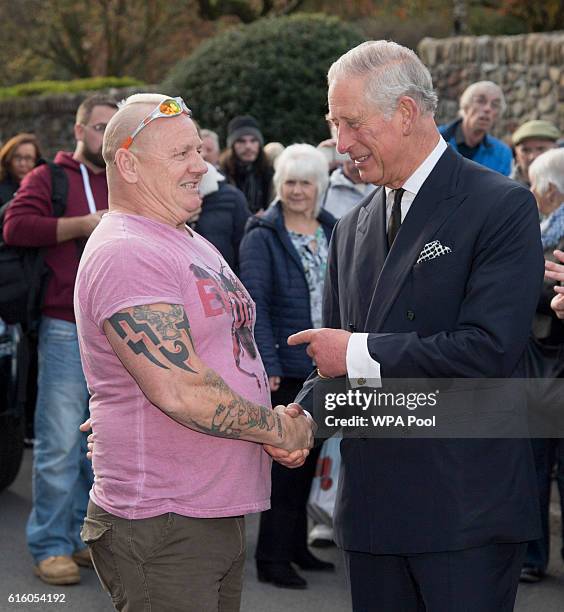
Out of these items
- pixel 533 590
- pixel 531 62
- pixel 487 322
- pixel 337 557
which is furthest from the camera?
pixel 531 62

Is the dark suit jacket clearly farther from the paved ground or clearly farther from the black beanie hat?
the black beanie hat

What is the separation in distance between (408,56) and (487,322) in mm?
815

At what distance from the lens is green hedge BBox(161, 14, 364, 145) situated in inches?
570

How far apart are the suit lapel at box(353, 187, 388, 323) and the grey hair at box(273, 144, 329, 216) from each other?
9.38 ft

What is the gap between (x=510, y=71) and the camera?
15.0 meters

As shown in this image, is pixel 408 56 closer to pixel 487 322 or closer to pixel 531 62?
pixel 487 322

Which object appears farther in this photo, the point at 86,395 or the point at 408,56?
the point at 86,395

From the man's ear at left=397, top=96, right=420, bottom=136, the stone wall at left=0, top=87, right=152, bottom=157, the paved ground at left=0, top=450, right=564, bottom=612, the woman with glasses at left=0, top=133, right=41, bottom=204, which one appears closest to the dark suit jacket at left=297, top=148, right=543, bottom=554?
the man's ear at left=397, top=96, right=420, bottom=136

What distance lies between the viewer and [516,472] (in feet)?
10.8

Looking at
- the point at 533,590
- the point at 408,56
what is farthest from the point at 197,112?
the point at 408,56

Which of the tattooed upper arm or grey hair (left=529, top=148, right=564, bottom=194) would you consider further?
grey hair (left=529, top=148, right=564, bottom=194)

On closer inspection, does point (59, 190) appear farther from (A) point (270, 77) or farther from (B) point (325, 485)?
(A) point (270, 77)

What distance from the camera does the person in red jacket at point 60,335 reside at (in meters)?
5.98

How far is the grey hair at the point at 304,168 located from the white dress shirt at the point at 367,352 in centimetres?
307
